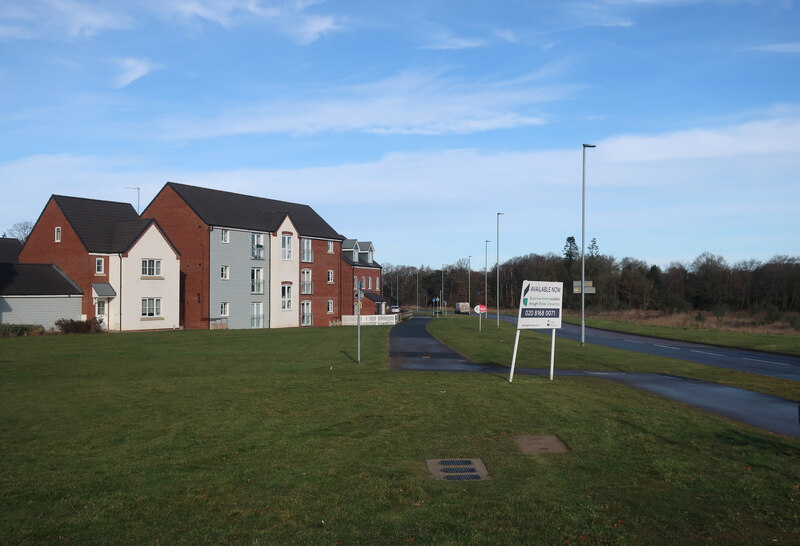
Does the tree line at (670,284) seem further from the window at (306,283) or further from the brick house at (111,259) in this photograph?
the brick house at (111,259)

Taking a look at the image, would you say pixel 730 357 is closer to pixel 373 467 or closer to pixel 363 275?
pixel 373 467

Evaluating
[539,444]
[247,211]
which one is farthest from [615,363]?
[247,211]

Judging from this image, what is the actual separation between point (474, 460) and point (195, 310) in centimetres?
4603

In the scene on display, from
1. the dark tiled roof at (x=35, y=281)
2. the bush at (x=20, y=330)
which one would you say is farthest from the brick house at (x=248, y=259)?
the bush at (x=20, y=330)

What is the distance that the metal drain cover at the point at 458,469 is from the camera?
844cm

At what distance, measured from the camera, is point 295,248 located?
59.8 meters

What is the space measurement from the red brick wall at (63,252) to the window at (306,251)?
62.7 ft

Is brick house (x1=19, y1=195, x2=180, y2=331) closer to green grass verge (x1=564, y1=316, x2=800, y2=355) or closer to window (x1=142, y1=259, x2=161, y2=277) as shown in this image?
window (x1=142, y1=259, x2=161, y2=277)

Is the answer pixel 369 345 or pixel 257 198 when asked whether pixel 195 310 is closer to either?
pixel 257 198

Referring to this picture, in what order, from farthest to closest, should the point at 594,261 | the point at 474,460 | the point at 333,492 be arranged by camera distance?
1. the point at 594,261
2. the point at 474,460
3. the point at 333,492

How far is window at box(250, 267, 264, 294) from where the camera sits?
55688 mm

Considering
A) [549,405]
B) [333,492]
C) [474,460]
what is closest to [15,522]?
[333,492]

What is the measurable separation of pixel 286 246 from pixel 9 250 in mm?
26168

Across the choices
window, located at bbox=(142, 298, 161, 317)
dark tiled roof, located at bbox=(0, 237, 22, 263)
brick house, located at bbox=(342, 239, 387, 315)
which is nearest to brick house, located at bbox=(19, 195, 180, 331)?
window, located at bbox=(142, 298, 161, 317)
